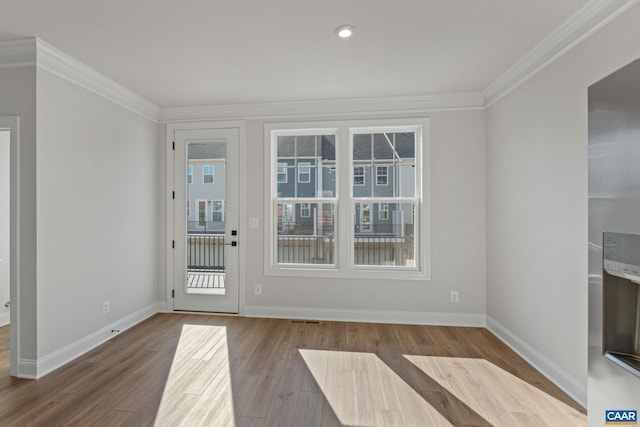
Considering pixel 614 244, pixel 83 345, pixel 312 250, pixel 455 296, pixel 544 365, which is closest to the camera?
pixel 614 244

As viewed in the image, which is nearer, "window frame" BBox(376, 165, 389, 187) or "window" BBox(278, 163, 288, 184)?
"window frame" BBox(376, 165, 389, 187)

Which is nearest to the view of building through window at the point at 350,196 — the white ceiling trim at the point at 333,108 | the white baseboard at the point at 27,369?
the white ceiling trim at the point at 333,108

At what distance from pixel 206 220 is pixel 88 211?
4.32 feet

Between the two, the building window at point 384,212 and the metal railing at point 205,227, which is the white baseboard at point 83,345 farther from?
the building window at point 384,212

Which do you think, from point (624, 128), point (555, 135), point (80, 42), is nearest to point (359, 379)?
point (624, 128)

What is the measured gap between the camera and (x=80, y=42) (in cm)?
250

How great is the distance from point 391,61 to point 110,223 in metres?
3.20

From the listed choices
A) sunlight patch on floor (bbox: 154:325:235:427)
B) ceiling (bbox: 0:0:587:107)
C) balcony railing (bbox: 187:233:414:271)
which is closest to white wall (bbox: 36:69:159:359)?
ceiling (bbox: 0:0:587:107)

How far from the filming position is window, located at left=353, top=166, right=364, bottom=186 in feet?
13.0

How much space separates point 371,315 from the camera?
382 centimetres

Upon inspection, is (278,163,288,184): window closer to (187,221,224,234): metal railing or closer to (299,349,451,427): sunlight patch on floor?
(187,221,224,234): metal railing

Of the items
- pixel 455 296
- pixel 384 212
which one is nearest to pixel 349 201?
pixel 384 212

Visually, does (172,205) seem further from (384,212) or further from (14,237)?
(384,212)

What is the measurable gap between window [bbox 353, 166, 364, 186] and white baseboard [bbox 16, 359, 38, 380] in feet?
11.2
